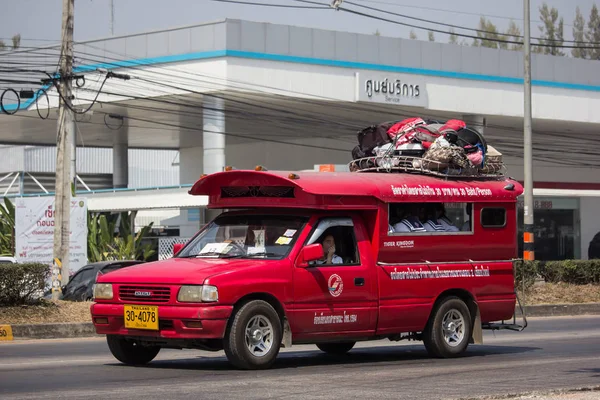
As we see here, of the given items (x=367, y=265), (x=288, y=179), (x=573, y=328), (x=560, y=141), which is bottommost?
(x=573, y=328)

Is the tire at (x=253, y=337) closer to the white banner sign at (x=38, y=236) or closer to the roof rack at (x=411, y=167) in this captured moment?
the roof rack at (x=411, y=167)

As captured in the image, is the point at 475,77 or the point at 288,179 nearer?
the point at 288,179

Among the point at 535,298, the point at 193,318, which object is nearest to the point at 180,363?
the point at 193,318

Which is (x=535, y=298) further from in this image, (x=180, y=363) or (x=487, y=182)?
(x=180, y=363)

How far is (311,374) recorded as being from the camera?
11.1m

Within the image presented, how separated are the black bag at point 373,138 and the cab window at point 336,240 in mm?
1992

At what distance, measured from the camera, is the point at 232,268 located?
11.2 m

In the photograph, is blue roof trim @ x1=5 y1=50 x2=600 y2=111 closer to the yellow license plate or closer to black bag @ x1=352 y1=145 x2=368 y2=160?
black bag @ x1=352 y1=145 x2=368 y2=160

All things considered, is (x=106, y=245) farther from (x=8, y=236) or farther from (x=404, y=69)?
(x=404, y=69)

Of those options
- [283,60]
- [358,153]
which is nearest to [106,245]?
[283,60]

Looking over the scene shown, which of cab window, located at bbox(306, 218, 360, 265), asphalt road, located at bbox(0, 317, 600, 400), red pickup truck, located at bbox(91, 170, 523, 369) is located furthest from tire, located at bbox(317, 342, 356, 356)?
cab window, located at bbox(306, 218, 360, 265)

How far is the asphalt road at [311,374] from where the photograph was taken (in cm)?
960

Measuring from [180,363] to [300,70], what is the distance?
3055cm

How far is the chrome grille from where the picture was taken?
11.1 metres
